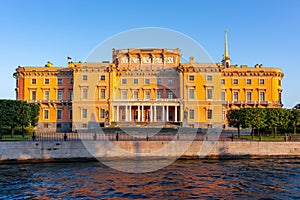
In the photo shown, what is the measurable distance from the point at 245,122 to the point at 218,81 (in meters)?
22.1

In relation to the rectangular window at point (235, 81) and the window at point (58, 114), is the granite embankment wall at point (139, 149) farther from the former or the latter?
the window at point (58, 114)

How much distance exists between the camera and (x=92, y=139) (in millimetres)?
25828

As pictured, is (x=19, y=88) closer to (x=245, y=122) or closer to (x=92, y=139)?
(x=92, y=139)

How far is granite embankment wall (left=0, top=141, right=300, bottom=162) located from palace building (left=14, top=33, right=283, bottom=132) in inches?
979

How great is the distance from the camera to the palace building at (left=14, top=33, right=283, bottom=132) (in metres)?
51.7

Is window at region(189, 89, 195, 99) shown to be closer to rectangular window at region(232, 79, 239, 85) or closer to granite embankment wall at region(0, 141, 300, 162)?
rectangular window at region(232, 79, 239, 85)

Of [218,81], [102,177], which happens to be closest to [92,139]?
[102,177]

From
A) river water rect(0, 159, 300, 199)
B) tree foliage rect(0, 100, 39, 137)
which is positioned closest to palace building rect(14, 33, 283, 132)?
tree foliage rect(0, 100, 39, 137)

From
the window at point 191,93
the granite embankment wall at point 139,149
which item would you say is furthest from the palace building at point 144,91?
the granite embankment wall at point 139,149

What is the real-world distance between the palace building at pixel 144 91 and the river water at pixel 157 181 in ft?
94.3

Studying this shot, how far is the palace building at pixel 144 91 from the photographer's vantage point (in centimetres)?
5172

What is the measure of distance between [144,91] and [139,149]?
96.9ft

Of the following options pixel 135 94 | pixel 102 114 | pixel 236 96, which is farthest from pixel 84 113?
pixel 236 96

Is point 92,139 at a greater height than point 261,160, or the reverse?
point 92,139
